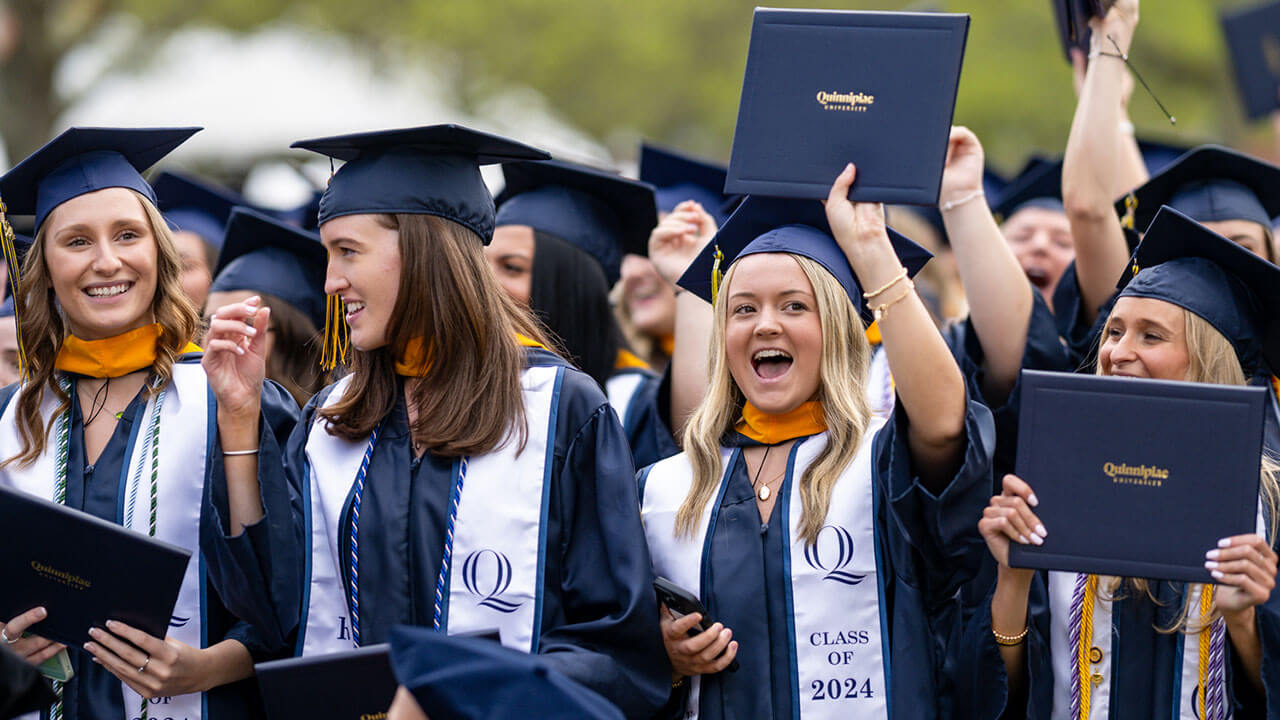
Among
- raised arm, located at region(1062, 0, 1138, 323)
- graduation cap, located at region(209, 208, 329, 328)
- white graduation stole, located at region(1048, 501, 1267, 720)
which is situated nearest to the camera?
white graduation stole, located at region(1048, 501, 1267, 720)

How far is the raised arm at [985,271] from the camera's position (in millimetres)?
4184

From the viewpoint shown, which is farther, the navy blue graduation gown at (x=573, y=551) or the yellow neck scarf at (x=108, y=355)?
the yellow neck scarf at (x=108, y=355)

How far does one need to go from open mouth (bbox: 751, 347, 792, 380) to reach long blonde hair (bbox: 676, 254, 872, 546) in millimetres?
95

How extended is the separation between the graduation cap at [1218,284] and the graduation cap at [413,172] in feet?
5.49

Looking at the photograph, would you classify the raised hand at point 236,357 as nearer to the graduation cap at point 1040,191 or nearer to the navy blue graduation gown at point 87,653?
the navy blue graduation gown at point 87,653

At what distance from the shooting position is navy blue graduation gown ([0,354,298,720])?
3533mm

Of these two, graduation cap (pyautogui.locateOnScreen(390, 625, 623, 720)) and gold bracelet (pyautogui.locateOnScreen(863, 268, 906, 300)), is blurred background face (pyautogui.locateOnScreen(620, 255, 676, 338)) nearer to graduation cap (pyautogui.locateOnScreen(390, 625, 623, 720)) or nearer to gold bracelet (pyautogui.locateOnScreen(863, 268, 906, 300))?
gold bracelet (pyautogui.locateOnScreen(863, 268, 906, 300))

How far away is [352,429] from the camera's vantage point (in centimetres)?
350

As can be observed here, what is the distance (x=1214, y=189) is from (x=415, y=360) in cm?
290

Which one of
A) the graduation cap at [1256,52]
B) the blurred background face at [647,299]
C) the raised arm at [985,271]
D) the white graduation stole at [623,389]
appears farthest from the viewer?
the graduation cap at [1256,52]

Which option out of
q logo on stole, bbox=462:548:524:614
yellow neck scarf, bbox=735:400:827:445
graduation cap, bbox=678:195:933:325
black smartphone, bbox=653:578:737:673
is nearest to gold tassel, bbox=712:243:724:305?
graduation cap, bbox=678:195:933:325

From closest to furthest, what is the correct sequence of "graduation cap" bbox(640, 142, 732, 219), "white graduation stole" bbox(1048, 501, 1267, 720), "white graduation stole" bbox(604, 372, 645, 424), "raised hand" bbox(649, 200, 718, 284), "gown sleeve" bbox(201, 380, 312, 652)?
"white graduation stole" bbox(1048, 501, 1267, 720)
"gown sleeve" bbox(201, 380, 312, 652)
"raised hand" bbox(649, 200, 718, 284)
"white graduation stole" bbox(604, 372, 645, 424)
"graduation cap" bbox(640, 142, 732, 219)

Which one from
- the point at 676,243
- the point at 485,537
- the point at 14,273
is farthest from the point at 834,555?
the point at 14,273

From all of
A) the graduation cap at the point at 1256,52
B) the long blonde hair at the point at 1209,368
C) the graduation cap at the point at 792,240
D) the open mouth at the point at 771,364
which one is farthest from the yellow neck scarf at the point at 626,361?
the graduation cap at the point at 1256,52
